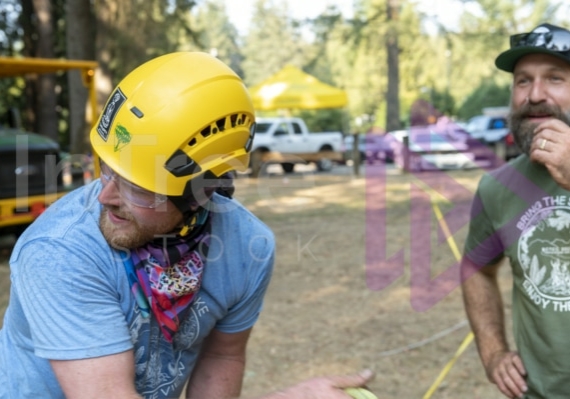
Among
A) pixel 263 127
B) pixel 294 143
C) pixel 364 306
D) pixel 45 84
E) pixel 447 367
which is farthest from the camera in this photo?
pixel 294 143

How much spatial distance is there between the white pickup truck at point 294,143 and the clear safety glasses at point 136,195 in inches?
711

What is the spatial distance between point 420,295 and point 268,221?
4629 mm

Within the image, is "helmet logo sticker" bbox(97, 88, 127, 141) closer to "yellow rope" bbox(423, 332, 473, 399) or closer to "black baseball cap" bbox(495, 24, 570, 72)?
"black baseball cap" bbox(495, 24, 570, 72)

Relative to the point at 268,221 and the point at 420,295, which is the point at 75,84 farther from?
the point at 420,295

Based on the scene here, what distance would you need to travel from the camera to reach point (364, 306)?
655 cm

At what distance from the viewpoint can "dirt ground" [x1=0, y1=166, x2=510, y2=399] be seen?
4.96 meters

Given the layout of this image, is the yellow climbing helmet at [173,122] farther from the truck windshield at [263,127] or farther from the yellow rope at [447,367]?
the truck windshield at [263,127]

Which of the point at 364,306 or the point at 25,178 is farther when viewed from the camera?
the point at 25,178

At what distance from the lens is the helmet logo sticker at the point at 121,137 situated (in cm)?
165

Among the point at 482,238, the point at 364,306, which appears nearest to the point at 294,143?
the point at 364,306

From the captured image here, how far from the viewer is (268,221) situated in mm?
11172

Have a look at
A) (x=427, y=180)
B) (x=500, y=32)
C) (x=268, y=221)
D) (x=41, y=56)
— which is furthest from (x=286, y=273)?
(x=500, y=32)

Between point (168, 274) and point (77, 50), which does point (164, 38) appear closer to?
point (77, 50)

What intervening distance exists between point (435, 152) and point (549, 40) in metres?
17.7
